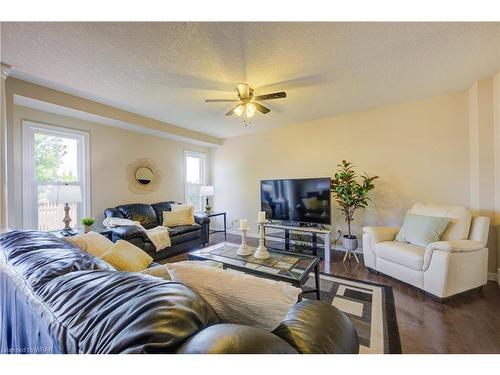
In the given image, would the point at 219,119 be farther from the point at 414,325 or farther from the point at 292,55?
the point at 414,325

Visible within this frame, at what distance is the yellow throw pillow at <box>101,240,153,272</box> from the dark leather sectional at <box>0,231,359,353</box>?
13.2 inches

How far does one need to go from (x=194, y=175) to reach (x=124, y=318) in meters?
4.85

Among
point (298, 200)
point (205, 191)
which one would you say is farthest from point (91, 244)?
point (205, 191)

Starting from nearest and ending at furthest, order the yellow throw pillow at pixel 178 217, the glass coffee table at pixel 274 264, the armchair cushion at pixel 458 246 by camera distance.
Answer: the glass coffee table at pixel 274 264, the armchair cushion at pixel 458 246, the yellow throw pillow at pixel 178 217

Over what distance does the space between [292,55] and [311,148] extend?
89.4 inches

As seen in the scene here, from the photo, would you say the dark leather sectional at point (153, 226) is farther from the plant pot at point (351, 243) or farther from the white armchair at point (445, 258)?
the white armchair at point (445, 258)

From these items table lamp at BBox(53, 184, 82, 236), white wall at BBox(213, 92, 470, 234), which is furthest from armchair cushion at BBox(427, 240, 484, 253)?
table lamp at BBox(53, 184, 82, 236)

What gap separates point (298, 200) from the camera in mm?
3568

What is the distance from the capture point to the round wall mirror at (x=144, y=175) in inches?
155

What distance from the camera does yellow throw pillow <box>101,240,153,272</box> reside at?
4.48 feet

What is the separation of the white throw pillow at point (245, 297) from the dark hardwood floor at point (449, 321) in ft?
4.40

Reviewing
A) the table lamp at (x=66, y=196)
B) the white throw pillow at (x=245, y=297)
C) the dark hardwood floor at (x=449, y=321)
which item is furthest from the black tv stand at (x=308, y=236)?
the table lamp at (x=66, y=196)

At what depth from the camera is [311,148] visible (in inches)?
156
